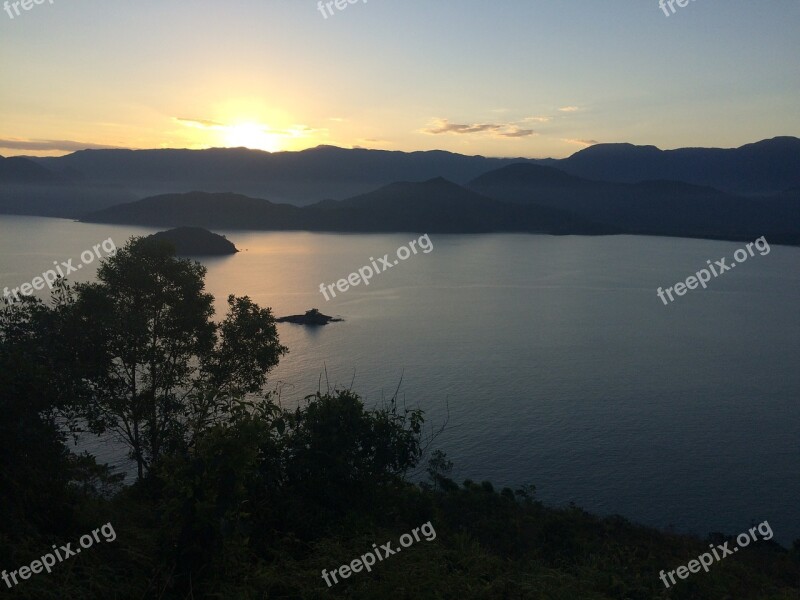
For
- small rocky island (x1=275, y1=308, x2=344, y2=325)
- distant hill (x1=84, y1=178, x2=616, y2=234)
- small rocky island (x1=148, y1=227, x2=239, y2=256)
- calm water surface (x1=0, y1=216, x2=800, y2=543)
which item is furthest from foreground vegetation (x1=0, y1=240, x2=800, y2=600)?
distant hill (x1=84, y1=178, x2=616, y2=234)

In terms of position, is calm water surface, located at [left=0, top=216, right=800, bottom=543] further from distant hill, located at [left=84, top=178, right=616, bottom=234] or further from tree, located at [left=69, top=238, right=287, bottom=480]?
distant hill, located at [left=84, top=178, right=616, bottom=234]

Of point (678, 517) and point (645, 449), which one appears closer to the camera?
point (678, 517)

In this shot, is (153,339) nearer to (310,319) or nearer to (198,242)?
(310,319)

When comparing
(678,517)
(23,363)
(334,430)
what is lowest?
(678,517)

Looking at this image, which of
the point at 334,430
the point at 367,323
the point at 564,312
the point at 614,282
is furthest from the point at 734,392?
the point at 614,282

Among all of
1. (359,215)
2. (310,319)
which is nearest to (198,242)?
(310,319)

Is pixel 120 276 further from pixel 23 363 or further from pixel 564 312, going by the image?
pixel 564 312
